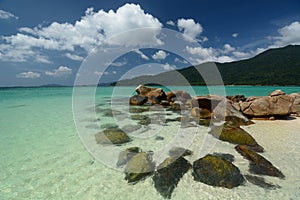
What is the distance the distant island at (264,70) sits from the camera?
76.2 m

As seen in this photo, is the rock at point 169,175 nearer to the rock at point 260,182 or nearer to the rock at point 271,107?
the rock at point 260,182

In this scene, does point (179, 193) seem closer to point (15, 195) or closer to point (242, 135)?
point (15, 195)

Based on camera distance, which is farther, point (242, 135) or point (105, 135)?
point (105, 135)

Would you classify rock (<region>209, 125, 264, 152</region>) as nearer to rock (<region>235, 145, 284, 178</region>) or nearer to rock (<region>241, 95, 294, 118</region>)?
rock (<region>235, 145, 284, 178</region>)

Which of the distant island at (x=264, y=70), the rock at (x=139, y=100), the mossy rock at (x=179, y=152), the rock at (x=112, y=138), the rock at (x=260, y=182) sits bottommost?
the rock at (x=260, y=182)

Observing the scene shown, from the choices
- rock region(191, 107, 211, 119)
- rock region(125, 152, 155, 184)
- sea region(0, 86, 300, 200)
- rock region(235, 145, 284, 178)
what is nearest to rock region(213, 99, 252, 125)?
rock region(191, 107, 211, 119)

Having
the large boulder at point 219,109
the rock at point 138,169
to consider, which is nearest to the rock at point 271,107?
the large boulder at point 219,109

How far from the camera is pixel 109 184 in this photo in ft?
13.1

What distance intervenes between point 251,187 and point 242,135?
9.84 feet

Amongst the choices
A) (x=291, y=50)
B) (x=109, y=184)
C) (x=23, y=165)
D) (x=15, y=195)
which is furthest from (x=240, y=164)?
(x=291, y=50)

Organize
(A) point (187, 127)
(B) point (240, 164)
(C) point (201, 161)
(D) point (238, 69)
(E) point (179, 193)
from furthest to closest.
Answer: (D) point (238, 69)
(A) point (187, 127)
(B) point (240, 164)
(C) point (201, 161)
(E) point (179, 193)

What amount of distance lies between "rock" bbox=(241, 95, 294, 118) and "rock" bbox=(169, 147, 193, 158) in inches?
268

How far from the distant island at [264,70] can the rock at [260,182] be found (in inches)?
2341

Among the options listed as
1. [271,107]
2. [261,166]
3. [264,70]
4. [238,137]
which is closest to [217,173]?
[261,166]
